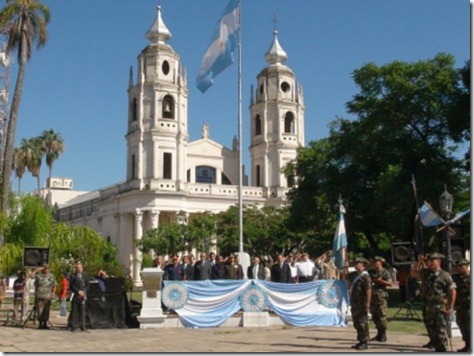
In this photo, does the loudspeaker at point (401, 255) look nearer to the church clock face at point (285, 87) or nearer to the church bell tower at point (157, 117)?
the church bell tower at point (157, 117)

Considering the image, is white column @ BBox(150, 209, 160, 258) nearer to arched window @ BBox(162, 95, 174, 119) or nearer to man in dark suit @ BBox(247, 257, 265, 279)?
arched window @ BBox(162, 95, 174, 119)

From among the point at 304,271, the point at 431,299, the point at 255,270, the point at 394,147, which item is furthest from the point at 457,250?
the point at 394,147

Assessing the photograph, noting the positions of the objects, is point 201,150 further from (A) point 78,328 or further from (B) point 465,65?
(A) point 78,328

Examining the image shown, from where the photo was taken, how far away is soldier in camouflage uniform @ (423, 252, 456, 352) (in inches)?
473

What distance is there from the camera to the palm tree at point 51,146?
229 feet

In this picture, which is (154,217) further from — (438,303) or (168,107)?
(438,303)

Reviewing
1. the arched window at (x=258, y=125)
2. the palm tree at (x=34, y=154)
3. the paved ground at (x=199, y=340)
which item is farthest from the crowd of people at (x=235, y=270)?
the palm tree at (x=34, y=154)

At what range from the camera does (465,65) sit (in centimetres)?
2789

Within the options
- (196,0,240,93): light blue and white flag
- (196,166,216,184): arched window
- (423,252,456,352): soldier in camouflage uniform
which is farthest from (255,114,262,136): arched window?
(423,252,456,352): soldier in camouflage uniform

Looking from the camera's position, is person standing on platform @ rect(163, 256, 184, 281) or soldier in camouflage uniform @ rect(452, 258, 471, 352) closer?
soldier in camouflage uniform @ rect(452, 258, 471, 352)

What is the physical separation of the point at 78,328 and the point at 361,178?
1847cm

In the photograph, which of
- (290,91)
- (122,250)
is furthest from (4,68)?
(290,91)

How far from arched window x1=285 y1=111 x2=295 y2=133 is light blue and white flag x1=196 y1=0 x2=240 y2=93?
4043 cm

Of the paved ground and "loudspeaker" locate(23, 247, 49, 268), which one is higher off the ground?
"loudspeaker" locate(23, 247, 49, 268)
